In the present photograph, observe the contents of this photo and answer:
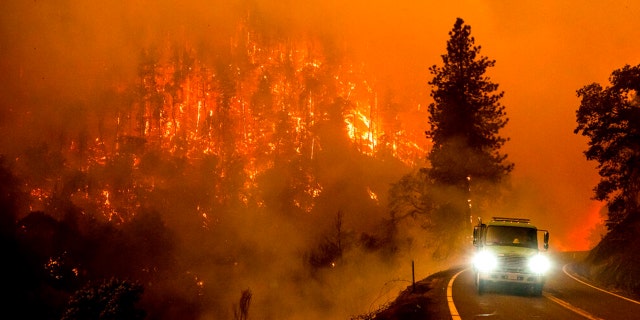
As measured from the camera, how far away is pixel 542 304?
43.1ft

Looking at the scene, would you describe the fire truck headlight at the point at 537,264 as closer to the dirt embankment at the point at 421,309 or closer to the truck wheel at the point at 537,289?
the truck wheel at the point at 537,289

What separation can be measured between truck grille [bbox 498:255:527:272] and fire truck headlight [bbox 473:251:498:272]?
0.22 metres

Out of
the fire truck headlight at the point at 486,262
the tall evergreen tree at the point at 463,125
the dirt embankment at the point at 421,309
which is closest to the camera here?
the dirt embankment at the point at 421,309

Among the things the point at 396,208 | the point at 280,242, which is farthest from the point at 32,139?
the point at 396,208

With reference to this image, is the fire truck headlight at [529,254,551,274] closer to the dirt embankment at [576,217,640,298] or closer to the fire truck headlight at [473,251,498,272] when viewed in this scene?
the fire truck headlight at [473,251,498,272]

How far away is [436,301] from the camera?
44.4 ft

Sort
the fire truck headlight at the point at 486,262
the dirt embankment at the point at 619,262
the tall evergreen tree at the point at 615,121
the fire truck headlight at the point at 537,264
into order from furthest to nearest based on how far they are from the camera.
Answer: the tall evergreen tree at the point at 615,121 < the dirt embankment at the point at 619,262 < the fire truck headlight at the point at 486,262 < the fire truck headlight at the point at 537,264

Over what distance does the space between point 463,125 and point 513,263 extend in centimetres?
2818

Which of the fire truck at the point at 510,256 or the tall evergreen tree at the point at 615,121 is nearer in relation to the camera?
the fire truck at the point at 510,256

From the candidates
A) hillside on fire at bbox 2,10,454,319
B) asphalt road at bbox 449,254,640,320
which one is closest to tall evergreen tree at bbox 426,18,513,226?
hillside on fire at bbox 2,10,454,319

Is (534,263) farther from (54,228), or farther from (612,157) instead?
(54,228)

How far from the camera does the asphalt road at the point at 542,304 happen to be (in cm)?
1129

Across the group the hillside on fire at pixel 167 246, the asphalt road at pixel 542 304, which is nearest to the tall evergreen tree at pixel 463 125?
the hillside on fire at pixel 167 246

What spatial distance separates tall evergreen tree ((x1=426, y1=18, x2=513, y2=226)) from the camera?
40.8 m
